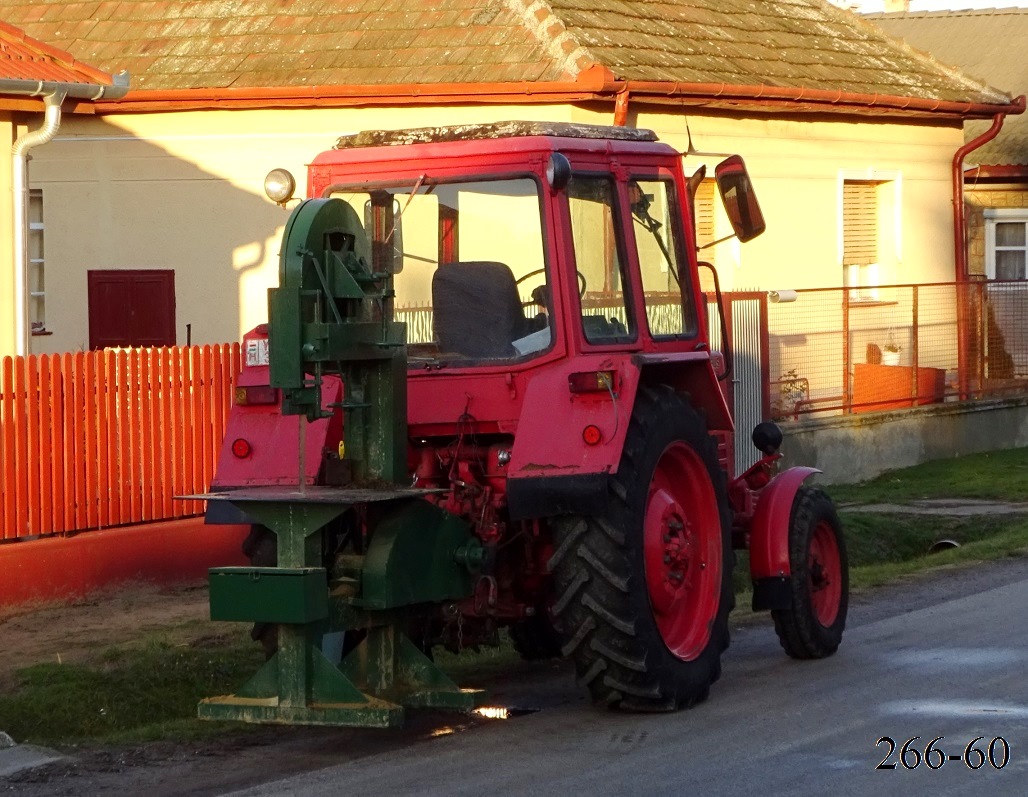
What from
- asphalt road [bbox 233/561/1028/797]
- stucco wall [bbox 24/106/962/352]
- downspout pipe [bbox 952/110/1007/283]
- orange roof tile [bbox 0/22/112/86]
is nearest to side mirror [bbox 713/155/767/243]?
asphalt road [bbox 233/561/1028/797]

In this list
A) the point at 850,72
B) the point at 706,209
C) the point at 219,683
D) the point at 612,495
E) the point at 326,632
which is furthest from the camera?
the point at 850,72

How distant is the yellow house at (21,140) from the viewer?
12.5 metres

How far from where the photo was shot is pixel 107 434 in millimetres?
11117

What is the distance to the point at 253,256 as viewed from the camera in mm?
17250

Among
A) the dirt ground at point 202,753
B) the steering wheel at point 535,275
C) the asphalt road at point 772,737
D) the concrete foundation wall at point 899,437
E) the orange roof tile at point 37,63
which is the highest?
the orange roof tile at point 37,63

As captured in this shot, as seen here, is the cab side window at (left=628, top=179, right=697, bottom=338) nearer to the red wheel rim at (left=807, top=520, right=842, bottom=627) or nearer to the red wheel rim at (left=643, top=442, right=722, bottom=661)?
the red wheel rim at (left=643, top=442, right=722, bottom=661)

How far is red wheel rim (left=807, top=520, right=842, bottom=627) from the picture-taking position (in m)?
A: 8.74

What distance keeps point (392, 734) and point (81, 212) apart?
1154cm

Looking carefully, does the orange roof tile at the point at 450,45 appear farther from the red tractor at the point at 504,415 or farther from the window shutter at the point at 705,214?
the red tractor at the point at 504,415

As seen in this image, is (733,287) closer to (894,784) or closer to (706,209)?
(706,209)

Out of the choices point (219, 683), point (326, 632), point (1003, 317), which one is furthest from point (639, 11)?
point (326, 632)

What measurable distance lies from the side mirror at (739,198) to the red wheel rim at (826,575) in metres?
1.63

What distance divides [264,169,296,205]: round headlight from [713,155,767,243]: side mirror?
1.89 metres

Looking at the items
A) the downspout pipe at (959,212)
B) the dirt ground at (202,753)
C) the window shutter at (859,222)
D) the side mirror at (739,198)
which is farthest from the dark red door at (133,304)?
the side mirror at (739,198)
